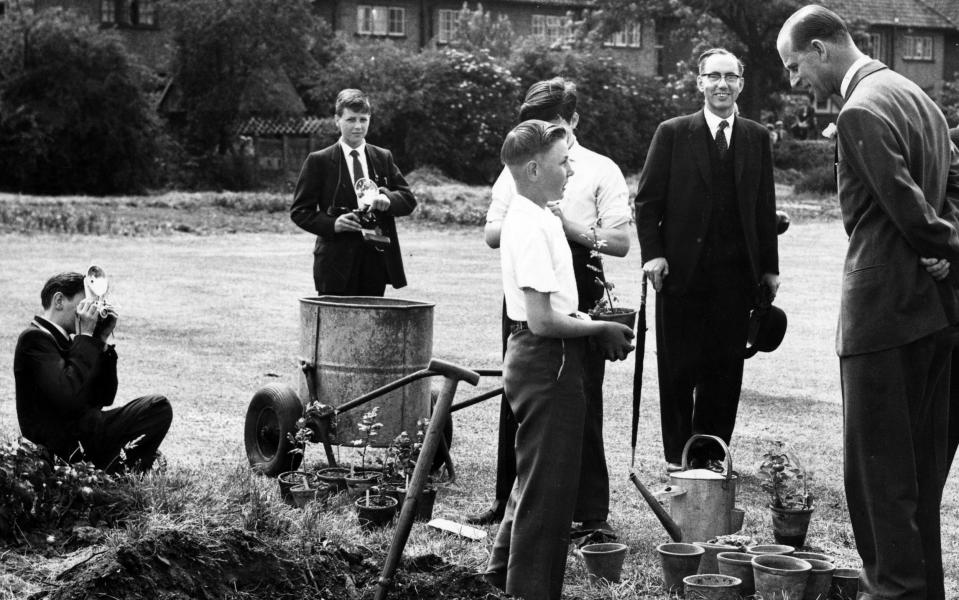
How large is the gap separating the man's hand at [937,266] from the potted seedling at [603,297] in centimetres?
117

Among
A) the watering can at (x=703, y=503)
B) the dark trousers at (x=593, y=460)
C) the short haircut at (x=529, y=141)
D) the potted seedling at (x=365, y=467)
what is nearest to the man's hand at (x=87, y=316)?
the potted seedling at (x=365, y=467)

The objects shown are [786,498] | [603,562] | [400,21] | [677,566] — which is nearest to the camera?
[677,566]

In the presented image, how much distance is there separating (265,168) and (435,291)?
26880 mm

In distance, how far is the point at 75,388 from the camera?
19.2ft

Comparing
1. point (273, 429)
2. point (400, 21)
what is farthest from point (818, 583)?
point (400, 21)

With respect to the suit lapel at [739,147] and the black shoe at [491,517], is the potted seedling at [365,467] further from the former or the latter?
the suit lapel at [739,147]

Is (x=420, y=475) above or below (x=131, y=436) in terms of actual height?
above

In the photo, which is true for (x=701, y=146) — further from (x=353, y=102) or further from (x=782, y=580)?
(x=782, y=580)

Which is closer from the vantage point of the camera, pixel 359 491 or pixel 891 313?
pixel 891 313

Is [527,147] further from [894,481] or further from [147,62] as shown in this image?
[147,62]

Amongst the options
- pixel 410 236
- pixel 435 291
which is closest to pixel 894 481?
pixel 435 291

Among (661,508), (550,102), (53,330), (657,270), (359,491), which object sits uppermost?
(550,102)

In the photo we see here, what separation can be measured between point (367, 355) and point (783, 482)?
7.02 feet

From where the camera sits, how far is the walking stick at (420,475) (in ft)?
13.4
